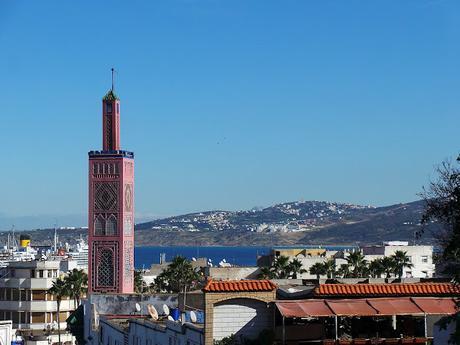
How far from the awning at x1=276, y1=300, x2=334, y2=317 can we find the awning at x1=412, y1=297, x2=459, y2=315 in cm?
301

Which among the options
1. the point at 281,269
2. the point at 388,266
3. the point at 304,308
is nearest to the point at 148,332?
the point at 304,308

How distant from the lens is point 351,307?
110ft

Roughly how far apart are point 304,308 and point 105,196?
46.9 meters

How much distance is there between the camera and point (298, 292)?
35.5 metres

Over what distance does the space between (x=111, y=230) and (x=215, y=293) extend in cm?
4514

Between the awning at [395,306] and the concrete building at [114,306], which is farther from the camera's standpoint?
the concrete building at [114,306]

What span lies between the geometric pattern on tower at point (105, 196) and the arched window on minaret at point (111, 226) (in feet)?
2.21

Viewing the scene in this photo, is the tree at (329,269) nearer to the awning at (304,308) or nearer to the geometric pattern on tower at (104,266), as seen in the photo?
the geometric pattern on tower at (104,266)

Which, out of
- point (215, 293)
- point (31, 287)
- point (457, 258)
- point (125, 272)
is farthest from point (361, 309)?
point (31, 287)

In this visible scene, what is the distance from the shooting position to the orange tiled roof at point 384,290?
113 feet

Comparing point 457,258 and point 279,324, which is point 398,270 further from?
point 457,258

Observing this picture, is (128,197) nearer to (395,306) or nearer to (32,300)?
(32,300)

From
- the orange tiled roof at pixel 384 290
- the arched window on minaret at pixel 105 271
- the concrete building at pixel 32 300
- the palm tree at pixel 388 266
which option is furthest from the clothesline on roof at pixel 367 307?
the concrete building at pixel 32 300

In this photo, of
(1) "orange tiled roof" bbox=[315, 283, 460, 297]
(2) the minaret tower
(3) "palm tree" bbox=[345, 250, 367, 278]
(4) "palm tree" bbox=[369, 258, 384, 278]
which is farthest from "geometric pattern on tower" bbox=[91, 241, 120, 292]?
(1) "orange tiled roof" bbox=[315, 283, 460, 297]
